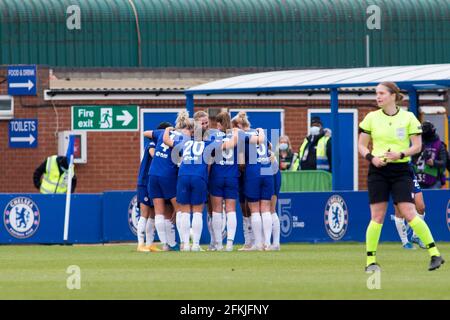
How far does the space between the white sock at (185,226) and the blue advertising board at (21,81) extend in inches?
426

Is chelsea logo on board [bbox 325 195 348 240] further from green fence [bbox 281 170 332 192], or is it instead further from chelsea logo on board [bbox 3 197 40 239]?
chelsea logo on board [bbox 3 197 40 239]

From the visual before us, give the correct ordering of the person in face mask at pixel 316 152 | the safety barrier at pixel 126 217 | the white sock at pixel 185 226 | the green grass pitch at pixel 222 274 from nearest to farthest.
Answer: the green grass pitch at pixel 222 274 → the white sock at pixel 185 226 → the safety barrier at pixel 126 217 → the person in face mask at pixel 316 152

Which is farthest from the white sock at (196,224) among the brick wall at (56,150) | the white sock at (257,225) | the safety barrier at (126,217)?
the brick wall at (56,150)

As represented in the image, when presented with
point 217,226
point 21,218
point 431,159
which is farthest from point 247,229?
point 21,218

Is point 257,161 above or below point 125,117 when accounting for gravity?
below

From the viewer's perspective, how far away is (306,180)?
26.1 metres

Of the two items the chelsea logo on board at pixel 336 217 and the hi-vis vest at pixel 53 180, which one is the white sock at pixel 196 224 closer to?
the chelsea logo on board at pixel 336 217

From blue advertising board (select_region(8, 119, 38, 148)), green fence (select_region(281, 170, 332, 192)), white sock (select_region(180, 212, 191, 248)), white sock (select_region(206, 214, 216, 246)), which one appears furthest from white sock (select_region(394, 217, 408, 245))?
blue advertising board (select_region(8, 119, 38, 148))

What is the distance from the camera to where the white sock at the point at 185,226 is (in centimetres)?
2083

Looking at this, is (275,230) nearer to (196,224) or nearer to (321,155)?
(196,224)

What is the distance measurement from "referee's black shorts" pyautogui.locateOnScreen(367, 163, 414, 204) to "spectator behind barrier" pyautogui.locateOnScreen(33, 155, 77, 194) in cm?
1139

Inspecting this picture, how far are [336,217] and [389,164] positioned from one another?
25.5 ft
